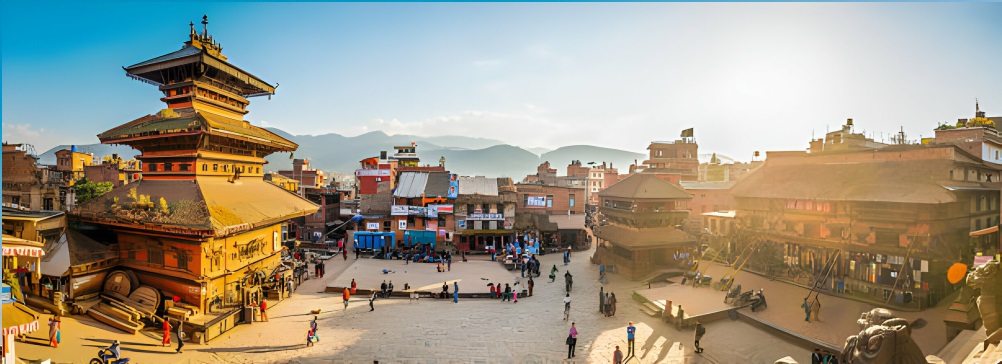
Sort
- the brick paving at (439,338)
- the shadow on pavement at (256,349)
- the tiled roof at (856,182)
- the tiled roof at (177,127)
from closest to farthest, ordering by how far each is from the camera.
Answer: the tiled roof at (856,182) → the brick paving at (439,338) → the shadow on pavement at (256,349) → the tiled roof at (177,127)

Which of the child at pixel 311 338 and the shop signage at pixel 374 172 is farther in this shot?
the shop signage at pixel 374 172

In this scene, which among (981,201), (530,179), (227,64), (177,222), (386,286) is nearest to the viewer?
Answer: (981,201)

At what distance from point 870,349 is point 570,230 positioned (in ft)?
63.8

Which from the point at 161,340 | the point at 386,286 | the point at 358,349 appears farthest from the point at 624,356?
the point at 161,340

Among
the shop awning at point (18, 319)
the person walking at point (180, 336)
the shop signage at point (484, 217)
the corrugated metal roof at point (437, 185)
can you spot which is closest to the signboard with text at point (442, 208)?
the corrugated metal roof at point (437, 185)

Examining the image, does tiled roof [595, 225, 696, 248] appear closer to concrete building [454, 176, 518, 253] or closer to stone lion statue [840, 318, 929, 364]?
stone lion statue [840, 318, 929, 364]

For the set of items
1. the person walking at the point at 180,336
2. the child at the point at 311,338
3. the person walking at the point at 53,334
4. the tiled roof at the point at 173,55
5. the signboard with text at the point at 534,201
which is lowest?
the child at the point at 311,338

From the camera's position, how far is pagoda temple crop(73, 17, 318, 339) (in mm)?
10117

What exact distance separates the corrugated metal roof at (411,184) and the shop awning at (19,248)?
15166mm

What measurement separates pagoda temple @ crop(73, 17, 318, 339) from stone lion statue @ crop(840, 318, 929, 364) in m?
12.7

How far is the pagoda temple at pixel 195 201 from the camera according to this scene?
10.1 m

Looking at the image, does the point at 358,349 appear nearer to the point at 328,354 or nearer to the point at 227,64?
the point at 328,354

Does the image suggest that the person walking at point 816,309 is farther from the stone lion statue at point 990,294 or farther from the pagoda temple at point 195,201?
the pagoda temple at point 195,201

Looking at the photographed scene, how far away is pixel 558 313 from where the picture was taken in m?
12.0
